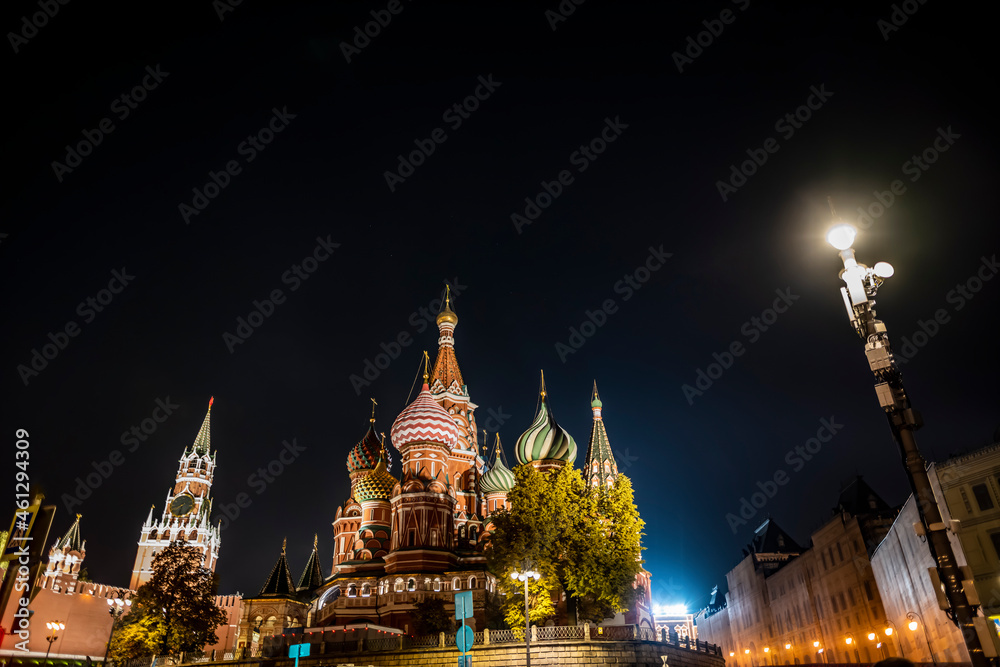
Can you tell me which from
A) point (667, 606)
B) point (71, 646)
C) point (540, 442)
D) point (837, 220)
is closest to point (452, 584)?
point (540, 442)

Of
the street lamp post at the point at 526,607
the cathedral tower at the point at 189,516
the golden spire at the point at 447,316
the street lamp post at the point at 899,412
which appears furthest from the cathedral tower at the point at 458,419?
the cathedral tower at the point at 189,516

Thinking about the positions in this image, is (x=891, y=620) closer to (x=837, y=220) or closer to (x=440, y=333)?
(x=837, y=220)

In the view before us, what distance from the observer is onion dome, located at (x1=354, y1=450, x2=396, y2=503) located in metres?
52.8

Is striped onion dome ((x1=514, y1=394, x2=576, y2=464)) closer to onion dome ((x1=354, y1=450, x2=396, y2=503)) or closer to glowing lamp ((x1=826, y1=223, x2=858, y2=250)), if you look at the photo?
onion dome ((x1=354, y1=450, x2=396, y2=503))

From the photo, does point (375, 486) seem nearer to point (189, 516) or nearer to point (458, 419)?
point (458, 419)

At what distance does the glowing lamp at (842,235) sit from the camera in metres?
9.39

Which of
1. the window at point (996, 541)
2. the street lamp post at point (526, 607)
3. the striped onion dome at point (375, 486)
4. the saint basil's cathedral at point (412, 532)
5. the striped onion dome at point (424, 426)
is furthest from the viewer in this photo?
the striped onion dome at point (375, 486)

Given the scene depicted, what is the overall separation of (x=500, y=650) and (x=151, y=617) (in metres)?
23.9

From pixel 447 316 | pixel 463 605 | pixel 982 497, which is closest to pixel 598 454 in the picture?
pixel 447 316

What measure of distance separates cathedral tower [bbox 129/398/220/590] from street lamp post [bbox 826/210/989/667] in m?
108

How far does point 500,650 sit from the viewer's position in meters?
27.6

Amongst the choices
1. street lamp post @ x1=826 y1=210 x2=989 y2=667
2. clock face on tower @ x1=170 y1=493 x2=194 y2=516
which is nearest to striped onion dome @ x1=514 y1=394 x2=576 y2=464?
street lamp post @ x1=826 y1=210 x2=989 y2=667

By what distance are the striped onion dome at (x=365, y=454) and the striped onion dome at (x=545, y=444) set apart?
19.3 metres

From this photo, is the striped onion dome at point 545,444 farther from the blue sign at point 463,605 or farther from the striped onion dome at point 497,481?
the blue sign at point 463,605
